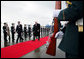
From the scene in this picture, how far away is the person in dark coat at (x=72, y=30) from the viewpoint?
4.89ft

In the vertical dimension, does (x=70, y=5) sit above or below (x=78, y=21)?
above

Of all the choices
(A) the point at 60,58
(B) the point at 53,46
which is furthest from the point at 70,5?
(A) the point at 60,58

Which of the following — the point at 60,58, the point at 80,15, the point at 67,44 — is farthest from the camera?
the point at 60,58

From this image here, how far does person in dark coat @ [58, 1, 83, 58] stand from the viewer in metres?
1.49

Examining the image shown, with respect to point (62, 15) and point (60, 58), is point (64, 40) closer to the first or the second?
point (62, 15)

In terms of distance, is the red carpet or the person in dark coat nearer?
the person in dark coat

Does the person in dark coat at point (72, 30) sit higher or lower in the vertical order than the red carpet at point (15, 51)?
higher

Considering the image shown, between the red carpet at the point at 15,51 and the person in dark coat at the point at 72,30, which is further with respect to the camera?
the red carpet at the point at 15,51

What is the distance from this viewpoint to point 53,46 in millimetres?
2820

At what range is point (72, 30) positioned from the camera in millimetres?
1593

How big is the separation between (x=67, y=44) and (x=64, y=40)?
Result: 0.26ft

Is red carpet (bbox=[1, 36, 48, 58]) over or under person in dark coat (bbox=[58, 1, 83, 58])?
under

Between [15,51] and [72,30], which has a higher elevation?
[72,30]

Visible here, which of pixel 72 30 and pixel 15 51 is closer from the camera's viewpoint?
pixel 72 30
